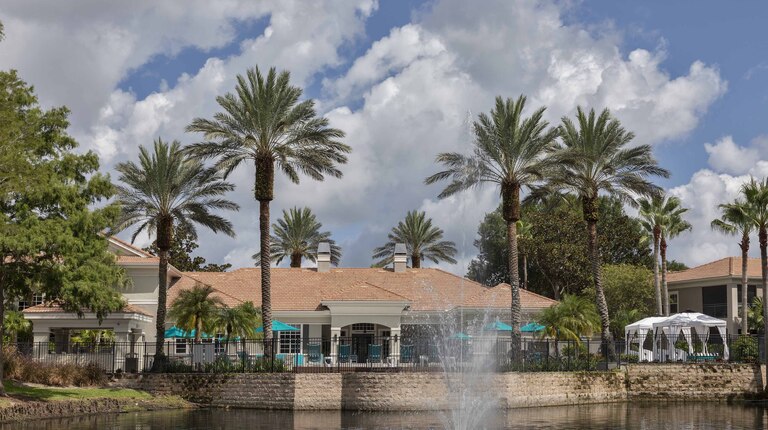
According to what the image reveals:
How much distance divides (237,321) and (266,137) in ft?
30.8

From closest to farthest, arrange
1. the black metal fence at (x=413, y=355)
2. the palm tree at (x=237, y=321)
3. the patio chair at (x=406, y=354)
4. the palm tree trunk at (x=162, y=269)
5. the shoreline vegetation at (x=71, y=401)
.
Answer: the shoreline vegetation at (x=71, y=401), the black metal fence at (x=413, y=355), the patio chair at (x=406, y=354), the palm tree trunk at (x=162, y=269), the palm tree at (x=237, y=321)

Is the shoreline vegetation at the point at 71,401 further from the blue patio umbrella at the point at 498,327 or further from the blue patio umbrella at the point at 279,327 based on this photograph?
the blue patio umbrella at the point at 498,327

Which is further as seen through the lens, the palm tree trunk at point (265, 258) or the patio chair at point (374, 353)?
the palm tree trunk at point (265, 258)

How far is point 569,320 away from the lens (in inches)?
1789

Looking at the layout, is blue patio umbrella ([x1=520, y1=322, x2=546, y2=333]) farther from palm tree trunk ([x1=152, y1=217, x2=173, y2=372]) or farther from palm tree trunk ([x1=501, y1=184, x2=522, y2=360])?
palm tree trunk ([x1=152, y1=217, x2=173, y2=372])

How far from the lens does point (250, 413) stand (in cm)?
3600

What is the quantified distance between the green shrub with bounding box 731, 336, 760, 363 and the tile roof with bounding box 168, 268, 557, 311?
12695mm

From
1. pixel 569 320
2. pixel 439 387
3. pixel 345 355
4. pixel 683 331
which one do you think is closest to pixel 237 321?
pixel 345 355

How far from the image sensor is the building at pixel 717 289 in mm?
A: 64562

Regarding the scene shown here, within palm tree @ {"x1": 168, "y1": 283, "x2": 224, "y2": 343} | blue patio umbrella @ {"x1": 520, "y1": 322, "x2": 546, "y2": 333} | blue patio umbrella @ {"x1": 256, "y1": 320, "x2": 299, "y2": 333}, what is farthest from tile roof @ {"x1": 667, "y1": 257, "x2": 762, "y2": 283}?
palm tree @ {"x1": 168, "y1": 283, "x2": 224, "y2": 343}

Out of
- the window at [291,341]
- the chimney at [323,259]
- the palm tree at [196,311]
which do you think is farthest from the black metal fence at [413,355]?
the chimney at [323,259]

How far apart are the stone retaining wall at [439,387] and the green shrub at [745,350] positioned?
2.86ft

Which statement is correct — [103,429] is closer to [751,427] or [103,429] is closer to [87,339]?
[751,427]

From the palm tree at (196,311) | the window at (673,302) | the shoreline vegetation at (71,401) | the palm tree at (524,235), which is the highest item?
the palm tree at (524,235)
